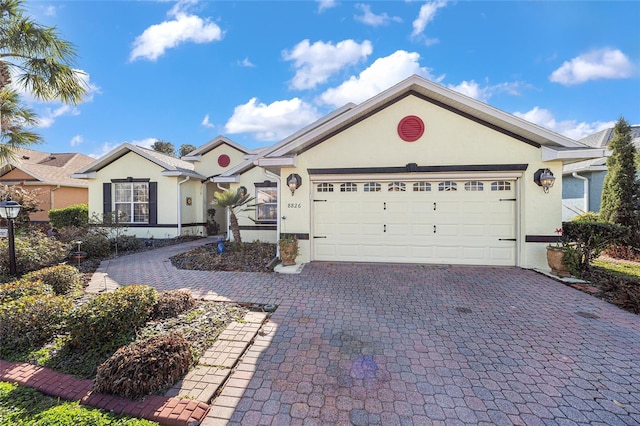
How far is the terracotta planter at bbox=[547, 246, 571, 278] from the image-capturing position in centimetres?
681

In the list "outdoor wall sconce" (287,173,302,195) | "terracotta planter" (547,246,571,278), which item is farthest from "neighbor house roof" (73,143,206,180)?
"terracotta planter" (547,246,571,278)

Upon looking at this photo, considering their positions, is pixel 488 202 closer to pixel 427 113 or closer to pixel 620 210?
pixel 427 113

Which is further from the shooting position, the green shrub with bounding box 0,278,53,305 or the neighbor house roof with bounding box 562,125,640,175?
the neighbor house roof with bounding box 562,125,640,175

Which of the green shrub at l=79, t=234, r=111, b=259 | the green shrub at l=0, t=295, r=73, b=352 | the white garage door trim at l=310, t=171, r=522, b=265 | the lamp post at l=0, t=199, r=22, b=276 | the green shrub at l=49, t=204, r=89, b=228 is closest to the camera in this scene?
the green shrub at l=0, t=295, r=73, b=352

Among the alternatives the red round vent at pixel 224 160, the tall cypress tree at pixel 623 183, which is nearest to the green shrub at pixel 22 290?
the red round vent at pixel 224 160

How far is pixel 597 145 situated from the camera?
1641 cm

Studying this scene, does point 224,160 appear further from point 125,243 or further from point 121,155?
point 125,243

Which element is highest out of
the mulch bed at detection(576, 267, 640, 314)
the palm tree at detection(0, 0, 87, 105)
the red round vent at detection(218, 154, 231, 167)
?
the palm tree at detection(0, 0, 87, 105)

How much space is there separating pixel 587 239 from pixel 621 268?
1.79 meters

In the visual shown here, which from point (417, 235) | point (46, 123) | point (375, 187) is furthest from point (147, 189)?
point (417, 235)

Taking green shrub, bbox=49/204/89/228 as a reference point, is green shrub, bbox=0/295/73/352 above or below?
below

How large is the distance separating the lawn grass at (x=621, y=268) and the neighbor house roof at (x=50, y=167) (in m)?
20.4

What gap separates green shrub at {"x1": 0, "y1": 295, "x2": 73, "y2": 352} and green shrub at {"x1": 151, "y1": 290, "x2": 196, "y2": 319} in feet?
3.80

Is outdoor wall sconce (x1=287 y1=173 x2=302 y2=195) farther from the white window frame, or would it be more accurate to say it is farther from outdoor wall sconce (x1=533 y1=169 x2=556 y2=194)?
outdoor wall sconce (x1=533 y1=169 x2=556 y2=194)
